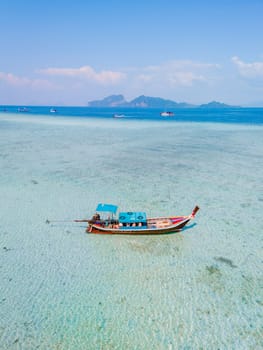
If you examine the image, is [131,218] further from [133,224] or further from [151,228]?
[151,228]

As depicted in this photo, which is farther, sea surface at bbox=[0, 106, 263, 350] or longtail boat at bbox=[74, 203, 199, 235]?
longtail boat at bbox=[74, 203, 199, 235]

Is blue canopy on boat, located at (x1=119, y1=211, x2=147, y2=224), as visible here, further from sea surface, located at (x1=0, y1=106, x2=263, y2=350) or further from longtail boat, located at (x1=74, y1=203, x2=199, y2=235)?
sea surface, located at (x1=0, y1=106, x2=263, y2=350)

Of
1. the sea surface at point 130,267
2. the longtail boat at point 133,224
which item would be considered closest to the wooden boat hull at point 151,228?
the longtail boat at point 133,224

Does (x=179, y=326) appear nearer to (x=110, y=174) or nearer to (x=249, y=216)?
(x=249, y=216)

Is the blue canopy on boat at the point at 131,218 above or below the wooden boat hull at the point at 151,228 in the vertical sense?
above

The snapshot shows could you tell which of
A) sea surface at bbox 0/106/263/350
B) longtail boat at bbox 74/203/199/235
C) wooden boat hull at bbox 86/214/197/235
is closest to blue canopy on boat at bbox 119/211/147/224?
longtail boat at bbox 74/203/199/235

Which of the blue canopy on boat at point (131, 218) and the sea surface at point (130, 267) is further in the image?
the blue canopy on boat at point (131, 218)

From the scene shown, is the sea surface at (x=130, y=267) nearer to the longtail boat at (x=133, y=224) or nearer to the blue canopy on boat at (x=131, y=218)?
the longtail boat at (x=133, y=224)

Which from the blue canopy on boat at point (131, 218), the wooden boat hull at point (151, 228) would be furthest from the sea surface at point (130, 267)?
the blue canopy on boat at point (131, 218)

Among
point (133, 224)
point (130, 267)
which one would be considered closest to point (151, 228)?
point (133, 224)

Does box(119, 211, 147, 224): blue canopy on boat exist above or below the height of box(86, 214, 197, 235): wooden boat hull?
above

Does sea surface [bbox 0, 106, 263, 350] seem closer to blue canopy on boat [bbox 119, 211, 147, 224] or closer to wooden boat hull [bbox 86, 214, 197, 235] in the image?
wooden boat hull [bbox 86, 214, 197, 235]

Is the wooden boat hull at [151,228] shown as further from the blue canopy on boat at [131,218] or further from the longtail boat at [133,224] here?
the blue canopy on boat at [131,218]
